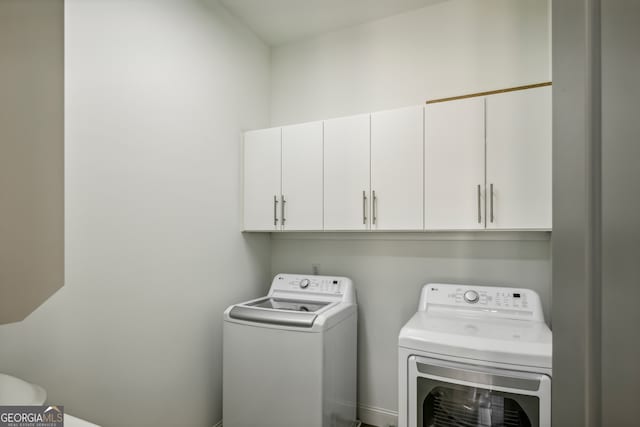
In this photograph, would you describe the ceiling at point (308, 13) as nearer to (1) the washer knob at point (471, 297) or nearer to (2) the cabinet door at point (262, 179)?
(2) the cabinet door at point (262, 179)

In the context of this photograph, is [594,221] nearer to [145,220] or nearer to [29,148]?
[29,148]

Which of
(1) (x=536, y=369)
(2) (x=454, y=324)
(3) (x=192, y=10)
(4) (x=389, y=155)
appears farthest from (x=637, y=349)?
(3) (x=192, y=10)

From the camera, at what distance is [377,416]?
90.1 inches

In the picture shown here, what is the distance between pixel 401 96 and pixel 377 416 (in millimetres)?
2261

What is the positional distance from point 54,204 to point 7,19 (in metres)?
0.23

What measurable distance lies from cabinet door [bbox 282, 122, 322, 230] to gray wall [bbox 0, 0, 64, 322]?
1.76 metres

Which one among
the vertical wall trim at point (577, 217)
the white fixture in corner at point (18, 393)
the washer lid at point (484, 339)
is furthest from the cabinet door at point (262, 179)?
the vertical wall trim at point (577, 217)

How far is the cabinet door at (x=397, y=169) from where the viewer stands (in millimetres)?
1932

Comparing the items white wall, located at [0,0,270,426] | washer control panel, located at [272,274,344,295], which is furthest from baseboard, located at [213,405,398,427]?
washer control panel, located at [272,274,344,295]

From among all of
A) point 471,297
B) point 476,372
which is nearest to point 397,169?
point 471,297

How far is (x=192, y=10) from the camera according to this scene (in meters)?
2.01

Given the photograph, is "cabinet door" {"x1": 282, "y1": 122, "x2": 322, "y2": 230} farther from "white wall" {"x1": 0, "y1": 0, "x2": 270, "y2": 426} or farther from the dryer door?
the dryer door

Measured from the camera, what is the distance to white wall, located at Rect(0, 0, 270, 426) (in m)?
1.38

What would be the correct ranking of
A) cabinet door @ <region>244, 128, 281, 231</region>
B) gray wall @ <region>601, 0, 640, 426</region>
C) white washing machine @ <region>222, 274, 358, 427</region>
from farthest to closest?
cabinet door @ <region>244, 128, 281, 231</region>, white washing machine @ <region>222, 274, 358, 427</region>, gray wall @ <region>601, 0, 640, 426</region>
